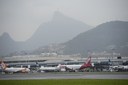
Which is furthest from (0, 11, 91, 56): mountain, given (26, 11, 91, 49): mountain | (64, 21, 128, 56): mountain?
(64, 21, 128, 56): mountain

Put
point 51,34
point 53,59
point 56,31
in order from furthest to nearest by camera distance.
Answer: point 56,31
point 51,34
point 53,59

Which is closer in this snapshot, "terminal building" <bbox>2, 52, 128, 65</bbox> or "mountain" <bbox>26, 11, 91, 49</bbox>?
"terminal building" <bbox>2, 52, 128, 65</bbox>

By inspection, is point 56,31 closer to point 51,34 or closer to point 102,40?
point 51,34

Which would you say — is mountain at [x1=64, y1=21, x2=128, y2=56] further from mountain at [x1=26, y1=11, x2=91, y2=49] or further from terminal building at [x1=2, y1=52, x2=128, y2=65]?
terminal building at [x1=2, y1=52, x2=128, y2=65]

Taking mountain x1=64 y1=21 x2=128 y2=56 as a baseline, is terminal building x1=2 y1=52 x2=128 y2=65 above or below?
below

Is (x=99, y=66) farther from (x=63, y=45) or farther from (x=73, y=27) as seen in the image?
(x=73, y=27)

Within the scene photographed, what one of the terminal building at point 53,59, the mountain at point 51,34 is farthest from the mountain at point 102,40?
the terminal building at point 53,59

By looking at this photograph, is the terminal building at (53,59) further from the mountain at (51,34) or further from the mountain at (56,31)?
the mountain at (56,31)

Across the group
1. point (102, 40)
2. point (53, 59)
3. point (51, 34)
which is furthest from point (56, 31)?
point (53, 59)
